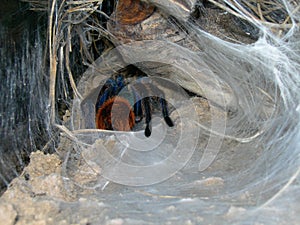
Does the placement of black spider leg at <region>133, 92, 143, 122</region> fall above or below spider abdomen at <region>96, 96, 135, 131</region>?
above

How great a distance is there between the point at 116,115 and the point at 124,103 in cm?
8

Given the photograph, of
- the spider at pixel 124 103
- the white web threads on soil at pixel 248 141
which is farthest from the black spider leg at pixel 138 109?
the white web threads on soil at pixel 248 141

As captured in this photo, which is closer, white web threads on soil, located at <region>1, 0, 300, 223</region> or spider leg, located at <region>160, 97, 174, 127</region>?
white web threads on soil, located at <region>1, 0, 300, 223</region>

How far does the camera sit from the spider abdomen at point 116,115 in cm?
204

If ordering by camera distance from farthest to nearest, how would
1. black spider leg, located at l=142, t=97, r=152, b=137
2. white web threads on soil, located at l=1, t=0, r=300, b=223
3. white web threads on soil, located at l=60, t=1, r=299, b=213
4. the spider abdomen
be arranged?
the spider abdomen → black spider leg, located at l=142, t=97, r=152, b=137 → white web threads on soil, located at l=60, t=1, r=299, b=213 → white web threads on soil, located at l=1, t=0, r=300, b=223

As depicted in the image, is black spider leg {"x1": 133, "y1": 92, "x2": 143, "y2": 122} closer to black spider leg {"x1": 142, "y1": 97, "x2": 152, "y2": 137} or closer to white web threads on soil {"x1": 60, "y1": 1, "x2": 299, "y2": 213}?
black spider leg {"x1": 142, "y1": 97, "x2": 152, "y2": 137}

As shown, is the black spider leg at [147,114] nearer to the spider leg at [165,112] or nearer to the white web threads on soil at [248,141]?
the spider leg at [165,112]

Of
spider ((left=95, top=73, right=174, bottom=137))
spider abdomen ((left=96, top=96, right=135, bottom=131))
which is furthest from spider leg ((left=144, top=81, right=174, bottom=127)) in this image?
spider abdomen ((left=96, top=96, right=135, bottom=131))

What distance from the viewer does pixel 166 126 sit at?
1951 millimetres

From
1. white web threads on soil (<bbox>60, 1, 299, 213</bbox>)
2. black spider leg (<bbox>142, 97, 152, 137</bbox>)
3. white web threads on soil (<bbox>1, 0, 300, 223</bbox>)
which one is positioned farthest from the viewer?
black spider leg (<bbox>142, 97, 152, 137</bbox>)

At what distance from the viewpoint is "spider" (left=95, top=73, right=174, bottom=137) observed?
205cm

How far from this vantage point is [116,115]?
2.10m

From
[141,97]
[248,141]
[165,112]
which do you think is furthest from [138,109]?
[248,141]

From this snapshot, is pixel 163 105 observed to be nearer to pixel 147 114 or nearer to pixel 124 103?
pixel 147 114
